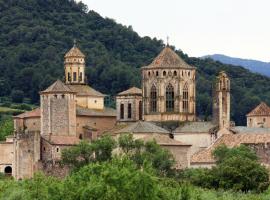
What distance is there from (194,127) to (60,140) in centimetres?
987

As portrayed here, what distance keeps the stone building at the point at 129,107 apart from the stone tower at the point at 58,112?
708cm

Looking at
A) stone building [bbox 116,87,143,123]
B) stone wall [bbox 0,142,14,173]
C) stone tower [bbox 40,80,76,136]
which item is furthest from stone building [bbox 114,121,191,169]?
stone wall [bbox 0,142,14,173]

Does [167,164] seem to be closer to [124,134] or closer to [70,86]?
[124,134]

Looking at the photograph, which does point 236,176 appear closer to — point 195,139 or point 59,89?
point 195,139

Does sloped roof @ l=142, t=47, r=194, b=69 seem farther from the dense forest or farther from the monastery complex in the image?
the dense forest

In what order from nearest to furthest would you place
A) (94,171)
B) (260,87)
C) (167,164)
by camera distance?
(94,171)
(167,164)
(260,87)

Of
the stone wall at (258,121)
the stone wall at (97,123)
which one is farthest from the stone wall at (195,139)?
the stone wall at (258,121)

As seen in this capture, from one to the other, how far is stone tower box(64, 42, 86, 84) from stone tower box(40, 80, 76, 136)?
9977mm

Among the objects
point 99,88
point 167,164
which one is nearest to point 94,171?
point 167,164

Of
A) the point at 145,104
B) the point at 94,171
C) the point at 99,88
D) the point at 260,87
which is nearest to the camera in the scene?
the point at 94,171

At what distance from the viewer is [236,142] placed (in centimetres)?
12594

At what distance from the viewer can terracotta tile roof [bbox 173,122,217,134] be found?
12719 centimetres

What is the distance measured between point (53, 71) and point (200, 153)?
58579 mm

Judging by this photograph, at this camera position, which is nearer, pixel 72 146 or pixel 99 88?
pixel 72 146
